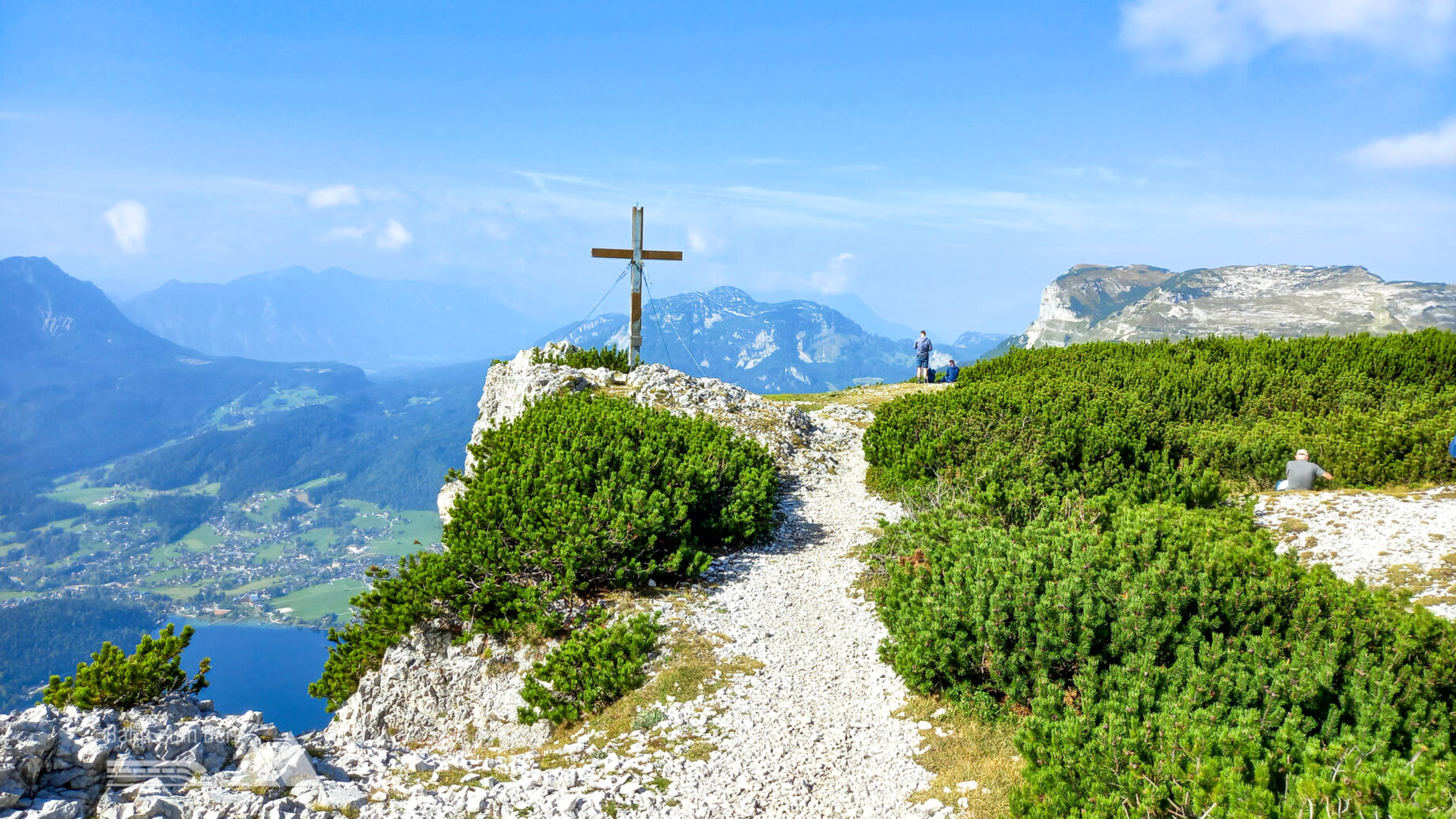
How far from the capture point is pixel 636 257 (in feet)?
85.6

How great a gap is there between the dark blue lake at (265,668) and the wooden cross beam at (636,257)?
148 meters

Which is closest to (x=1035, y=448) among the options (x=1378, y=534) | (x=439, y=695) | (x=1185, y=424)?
(x=1378, y=534)

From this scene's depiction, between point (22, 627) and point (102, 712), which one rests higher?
point (102, 712)

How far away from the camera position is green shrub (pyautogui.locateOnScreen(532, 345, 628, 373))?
88.4 feet

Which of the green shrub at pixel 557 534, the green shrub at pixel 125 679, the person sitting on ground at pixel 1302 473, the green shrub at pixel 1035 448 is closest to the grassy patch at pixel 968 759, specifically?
the green shrub at pixel 557 534

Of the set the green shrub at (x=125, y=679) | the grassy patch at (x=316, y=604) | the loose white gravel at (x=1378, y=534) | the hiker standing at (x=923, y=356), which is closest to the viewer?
the green shrub at (x=125, y=679)

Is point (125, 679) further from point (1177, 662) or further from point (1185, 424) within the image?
point (1185, 424)

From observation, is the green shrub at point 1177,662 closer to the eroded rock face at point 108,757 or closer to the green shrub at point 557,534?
the green shrub at point 557,534

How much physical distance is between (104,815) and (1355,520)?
17.3 metres

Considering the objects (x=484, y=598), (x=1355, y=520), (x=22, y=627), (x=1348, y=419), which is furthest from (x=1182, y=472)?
(x=22, y=627)

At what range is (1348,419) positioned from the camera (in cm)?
1662

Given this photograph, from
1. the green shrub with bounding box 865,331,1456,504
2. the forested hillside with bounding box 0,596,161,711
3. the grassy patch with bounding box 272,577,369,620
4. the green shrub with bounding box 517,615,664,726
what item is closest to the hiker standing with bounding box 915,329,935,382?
the green shrub with bounding box 865,331,1456,504

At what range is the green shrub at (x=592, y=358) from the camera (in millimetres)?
26953

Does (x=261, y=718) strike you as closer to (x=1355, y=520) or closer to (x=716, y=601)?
(x=716, y=601)
